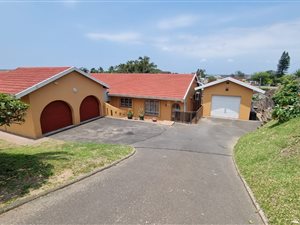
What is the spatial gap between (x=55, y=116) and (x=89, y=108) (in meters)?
3.69

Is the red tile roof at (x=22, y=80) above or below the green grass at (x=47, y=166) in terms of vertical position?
above

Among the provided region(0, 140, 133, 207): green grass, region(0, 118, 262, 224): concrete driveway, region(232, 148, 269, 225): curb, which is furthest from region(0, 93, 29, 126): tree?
region(232, 148, 269, 225): curb

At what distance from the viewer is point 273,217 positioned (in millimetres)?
4609

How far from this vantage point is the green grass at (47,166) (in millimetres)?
5809

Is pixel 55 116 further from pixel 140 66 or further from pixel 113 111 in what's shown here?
pixel 140 66

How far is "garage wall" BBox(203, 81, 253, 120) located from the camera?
1858 cm

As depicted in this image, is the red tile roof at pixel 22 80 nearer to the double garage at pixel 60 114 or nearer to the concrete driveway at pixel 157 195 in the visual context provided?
the double garage at pixel 60 114

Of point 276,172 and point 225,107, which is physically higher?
point 225,107

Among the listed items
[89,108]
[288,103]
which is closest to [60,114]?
[89,108]

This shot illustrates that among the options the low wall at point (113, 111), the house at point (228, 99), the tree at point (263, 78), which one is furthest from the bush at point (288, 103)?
the tree at point (263, 78)

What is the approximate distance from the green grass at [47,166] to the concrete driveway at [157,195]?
603mm

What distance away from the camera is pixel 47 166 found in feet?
24.0

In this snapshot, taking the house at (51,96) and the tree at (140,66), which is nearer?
the house at (51,96)

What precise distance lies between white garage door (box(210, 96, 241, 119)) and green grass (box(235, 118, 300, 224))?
895 centimetres
